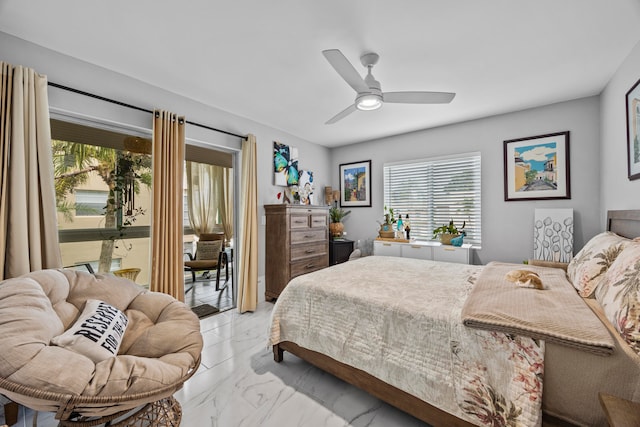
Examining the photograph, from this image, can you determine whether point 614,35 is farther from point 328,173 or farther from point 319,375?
point 328,173

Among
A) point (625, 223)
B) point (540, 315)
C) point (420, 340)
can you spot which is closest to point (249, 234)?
point (420, 340)

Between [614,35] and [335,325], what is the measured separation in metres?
2.88

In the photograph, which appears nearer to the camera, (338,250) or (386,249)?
(386,249)

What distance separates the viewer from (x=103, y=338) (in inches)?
53.6

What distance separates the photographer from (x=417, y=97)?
87.7 inches

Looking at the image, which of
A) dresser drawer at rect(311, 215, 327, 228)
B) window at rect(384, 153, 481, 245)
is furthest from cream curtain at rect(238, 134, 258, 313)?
window at rect(384, 153, 481, 245)

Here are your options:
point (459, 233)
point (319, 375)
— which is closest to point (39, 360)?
point (319, 375)

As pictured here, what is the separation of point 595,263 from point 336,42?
229 cm

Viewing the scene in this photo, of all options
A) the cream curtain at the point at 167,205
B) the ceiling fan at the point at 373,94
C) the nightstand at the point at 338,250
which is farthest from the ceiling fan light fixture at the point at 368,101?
the nightstand at the point at 338,250

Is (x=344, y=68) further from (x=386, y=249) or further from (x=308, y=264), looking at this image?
(x=386, y=249)

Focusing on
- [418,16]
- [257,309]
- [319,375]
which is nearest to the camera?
[418,16]

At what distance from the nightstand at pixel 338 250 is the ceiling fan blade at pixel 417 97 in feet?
9.09

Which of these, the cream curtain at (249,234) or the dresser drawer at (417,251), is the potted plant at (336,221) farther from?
the cream curtain at (249,234)

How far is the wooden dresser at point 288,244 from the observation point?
365 cm
